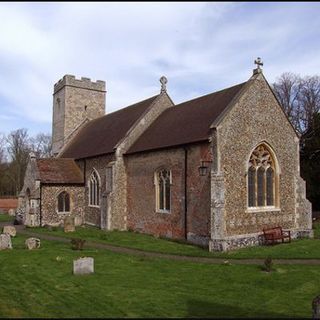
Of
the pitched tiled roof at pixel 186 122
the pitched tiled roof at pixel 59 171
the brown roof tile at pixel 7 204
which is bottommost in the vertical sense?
the brown roof tile at pixel 7 204

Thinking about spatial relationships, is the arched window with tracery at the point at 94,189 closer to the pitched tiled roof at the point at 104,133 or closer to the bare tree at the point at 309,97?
the pitched tiled roof at the point at 104,133

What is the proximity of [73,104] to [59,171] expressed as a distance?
10567 mm

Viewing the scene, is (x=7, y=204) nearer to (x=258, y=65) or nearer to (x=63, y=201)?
(x=63, y=201)

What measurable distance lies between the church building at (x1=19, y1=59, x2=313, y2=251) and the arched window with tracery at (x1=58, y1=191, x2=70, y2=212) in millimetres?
73

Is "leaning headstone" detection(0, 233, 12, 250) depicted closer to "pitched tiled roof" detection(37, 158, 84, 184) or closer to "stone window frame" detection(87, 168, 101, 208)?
"stone window frame" detection(87, 168, 101, 208)

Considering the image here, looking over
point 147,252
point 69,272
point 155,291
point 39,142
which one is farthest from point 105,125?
point 39,142

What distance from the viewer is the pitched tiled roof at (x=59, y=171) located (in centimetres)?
2918

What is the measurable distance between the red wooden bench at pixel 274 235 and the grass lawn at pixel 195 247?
0.38 meters

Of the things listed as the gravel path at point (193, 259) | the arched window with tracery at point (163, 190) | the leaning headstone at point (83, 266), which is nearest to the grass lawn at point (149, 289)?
the leaning headstone at point (83, 266)

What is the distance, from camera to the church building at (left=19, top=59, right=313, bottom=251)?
18938 millimetres

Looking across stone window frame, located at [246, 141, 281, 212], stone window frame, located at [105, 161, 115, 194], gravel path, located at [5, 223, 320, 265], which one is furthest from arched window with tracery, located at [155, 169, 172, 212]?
stone window frame, located at [246, 141, 281, 212]

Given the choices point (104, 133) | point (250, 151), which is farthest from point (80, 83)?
point (250, 151)

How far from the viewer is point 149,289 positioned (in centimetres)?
1134

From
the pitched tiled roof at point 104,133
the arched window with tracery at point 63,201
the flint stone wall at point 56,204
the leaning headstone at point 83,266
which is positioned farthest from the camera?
the arched window with tracery at point 63,201
